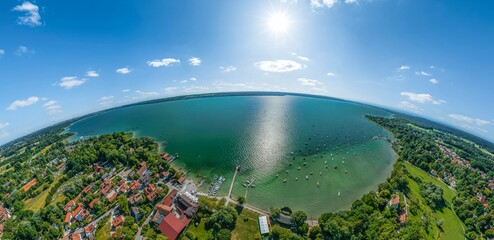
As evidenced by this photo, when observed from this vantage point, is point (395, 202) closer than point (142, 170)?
Yes

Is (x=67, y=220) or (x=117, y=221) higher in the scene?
(x=117, y=221)

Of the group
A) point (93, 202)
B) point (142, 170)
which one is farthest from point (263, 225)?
point (93, 202)

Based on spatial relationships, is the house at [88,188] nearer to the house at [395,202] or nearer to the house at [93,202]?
the house at [93,202]

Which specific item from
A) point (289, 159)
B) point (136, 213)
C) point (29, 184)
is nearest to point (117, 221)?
point (136, 213)

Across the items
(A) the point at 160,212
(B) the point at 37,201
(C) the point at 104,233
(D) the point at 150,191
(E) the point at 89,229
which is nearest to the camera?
(C) the point at 104,233

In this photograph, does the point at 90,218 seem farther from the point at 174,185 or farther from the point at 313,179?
the point at 313,179

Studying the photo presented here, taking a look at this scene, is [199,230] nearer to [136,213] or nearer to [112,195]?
[136,213]

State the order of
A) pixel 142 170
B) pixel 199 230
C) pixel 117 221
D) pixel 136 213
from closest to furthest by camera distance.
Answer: pixel 199 230
pixel 117 221
pixel 136 213
pixel 142 170

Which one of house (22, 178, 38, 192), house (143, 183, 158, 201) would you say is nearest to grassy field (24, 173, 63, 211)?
house (22, 178, 38, 192)

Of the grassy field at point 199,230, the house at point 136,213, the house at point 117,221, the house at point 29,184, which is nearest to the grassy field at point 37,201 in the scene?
the house at point 29,184

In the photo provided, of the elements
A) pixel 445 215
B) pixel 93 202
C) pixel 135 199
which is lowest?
pixel 445 215
